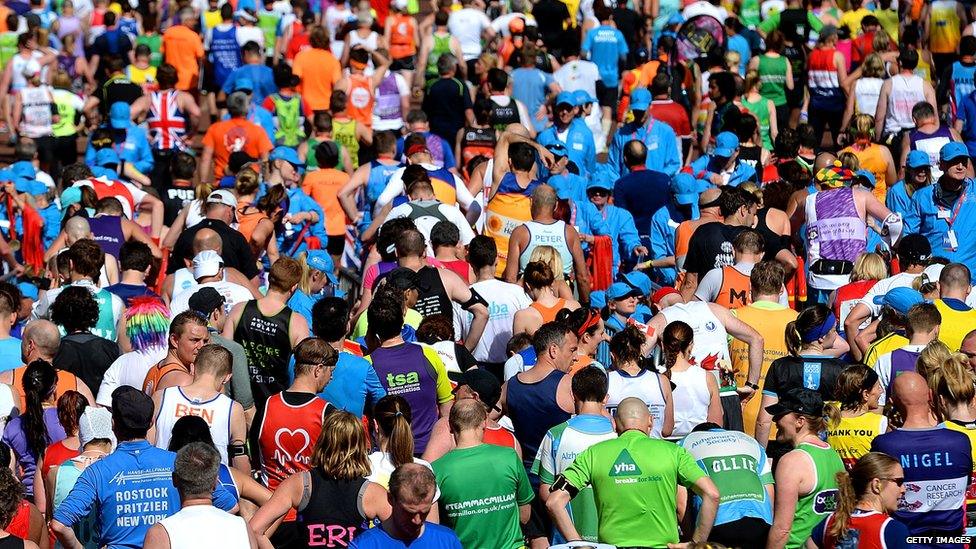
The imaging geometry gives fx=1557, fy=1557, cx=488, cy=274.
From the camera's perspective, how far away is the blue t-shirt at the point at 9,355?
8.89 m

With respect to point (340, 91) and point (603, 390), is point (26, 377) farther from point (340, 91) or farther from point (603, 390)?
point (340, 91)

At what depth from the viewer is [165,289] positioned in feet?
33.9

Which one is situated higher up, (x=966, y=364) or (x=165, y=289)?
(x=966, y=364)

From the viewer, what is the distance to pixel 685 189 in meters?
12.4

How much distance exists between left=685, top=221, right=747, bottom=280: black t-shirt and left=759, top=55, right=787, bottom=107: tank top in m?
6.36

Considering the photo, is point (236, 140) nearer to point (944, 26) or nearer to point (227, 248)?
point (227, 248)

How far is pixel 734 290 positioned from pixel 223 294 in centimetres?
332

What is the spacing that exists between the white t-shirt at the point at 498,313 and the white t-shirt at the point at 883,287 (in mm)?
2216

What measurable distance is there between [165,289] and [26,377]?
2386 mm

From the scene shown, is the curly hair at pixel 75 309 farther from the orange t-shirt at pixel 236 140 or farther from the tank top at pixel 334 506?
the orange t-shirt at pixel 236 140

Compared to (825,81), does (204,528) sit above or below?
above

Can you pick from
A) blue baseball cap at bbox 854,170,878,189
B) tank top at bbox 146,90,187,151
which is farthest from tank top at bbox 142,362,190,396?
tank top at bbox 146,90,187,151

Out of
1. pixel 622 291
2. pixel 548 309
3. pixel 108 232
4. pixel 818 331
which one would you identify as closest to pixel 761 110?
pixel 622 291

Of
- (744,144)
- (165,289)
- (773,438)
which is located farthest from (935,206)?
(165,289)
